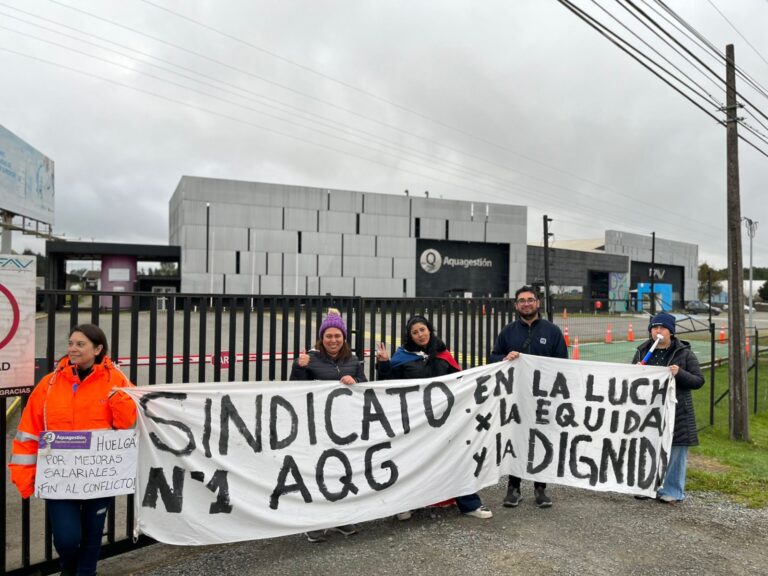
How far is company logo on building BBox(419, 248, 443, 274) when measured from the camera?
52.8 m

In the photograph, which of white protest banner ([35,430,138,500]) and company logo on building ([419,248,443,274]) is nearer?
white protest banner ([35,430,138,500])

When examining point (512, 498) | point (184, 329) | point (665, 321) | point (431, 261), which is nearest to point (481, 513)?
point (512, 498)

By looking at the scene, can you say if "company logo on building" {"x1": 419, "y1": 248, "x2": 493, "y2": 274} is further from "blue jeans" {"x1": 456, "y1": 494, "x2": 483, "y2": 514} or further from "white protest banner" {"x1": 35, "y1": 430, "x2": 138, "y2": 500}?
"white protest banner" {"x1": 35, "y1": 430, "x2": 138, "y2": 500}

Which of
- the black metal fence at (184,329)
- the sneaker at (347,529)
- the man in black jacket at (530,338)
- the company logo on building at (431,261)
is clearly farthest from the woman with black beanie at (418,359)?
the company logo on building at (431,261)

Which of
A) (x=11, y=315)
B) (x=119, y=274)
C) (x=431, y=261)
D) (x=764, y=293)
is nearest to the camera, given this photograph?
(x=11, y=315)

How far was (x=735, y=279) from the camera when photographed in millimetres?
8453

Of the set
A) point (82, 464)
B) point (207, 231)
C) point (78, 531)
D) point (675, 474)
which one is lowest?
point (675, 474)

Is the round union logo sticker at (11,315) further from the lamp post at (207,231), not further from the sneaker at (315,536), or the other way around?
the lamp post at (207,231)

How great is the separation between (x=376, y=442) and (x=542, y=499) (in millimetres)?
1846

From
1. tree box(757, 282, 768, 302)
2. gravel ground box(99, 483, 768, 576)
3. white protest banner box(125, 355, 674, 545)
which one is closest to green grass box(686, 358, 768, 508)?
gravel ground box(99, 483, 768, 576)

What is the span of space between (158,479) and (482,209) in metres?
53.7

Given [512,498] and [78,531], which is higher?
[78,531]

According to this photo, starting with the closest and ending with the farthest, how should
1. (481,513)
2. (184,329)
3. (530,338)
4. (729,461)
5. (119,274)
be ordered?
(184,329)
(481,513)
(530,338)
(729,461)
(119,274)

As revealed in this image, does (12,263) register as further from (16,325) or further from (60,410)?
(60,410)
